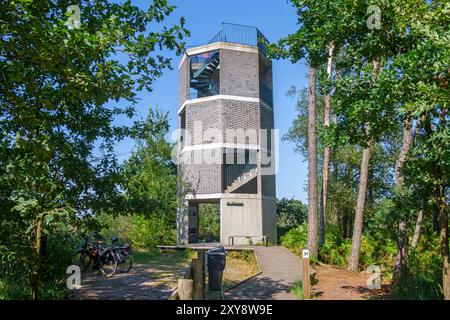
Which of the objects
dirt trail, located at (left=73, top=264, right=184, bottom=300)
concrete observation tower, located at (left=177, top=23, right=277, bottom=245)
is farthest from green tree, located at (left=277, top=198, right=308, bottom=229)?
dirt trail, located at (left=73, top=264, right=184, bottom=300)

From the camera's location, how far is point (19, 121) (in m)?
5.60

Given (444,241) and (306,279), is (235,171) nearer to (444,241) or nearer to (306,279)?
(306,279)

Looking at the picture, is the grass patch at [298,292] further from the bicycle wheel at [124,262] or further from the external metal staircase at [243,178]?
the external metal staircase at [243,178]

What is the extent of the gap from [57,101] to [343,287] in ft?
30.0

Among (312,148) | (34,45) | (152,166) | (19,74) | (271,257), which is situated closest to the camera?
(19,74)

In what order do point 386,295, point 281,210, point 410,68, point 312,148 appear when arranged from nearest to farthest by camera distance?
point 410,68
point 386,295
point 312,148
point 281,210

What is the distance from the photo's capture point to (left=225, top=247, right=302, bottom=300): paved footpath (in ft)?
34.7

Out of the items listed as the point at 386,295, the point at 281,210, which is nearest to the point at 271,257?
the point at 386,295

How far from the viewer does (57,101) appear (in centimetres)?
726

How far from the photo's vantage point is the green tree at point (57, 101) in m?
5.08

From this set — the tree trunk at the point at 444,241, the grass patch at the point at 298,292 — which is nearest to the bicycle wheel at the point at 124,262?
the grass patch at the point at 298,292

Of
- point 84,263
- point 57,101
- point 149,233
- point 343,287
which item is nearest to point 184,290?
point 57,101
